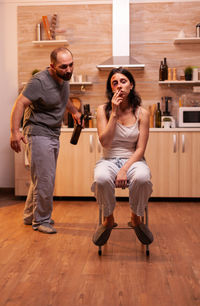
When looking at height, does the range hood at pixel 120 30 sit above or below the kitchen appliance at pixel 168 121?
above

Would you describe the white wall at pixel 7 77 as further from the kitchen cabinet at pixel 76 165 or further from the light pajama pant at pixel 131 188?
the light pajama pant at pixel 131 188

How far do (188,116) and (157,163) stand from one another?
25.7 inches

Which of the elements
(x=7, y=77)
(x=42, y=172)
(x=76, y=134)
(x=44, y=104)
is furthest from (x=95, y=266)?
(x=7, y=77)

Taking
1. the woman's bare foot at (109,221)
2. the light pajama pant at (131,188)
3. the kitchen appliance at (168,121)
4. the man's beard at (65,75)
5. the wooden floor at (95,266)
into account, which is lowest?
the wooden floor at (95,266)

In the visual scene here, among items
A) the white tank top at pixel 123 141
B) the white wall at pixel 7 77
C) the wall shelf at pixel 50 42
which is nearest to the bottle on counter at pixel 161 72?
the wall shelf at pixel 50 42

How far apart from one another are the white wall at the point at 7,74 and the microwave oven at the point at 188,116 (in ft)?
6.19

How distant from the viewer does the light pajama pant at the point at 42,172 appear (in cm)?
314

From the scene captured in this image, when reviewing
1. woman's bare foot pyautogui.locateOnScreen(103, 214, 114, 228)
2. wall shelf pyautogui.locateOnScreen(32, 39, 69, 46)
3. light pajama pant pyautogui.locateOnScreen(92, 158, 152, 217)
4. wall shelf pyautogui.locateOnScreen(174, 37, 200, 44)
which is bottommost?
woman's bare foot pyautogui.locateOnScreen(103, 214, 114, 228)

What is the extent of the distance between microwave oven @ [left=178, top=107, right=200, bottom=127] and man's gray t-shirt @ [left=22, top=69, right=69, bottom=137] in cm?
175

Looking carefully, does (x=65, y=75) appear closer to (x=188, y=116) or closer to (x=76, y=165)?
(x=76, y=165)

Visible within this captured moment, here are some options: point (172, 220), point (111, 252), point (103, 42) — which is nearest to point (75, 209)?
point (172, 220)

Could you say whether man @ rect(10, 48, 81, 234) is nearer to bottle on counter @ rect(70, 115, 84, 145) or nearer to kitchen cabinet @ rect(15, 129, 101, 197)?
bottle on counter @ rect(70, 115, 84, 145)

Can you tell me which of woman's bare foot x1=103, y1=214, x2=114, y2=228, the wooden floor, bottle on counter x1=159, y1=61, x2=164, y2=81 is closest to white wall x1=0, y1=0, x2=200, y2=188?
bottle on counter x1=159, y1=61, x2=164, y2=81

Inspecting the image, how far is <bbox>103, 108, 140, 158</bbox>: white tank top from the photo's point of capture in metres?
2.73
